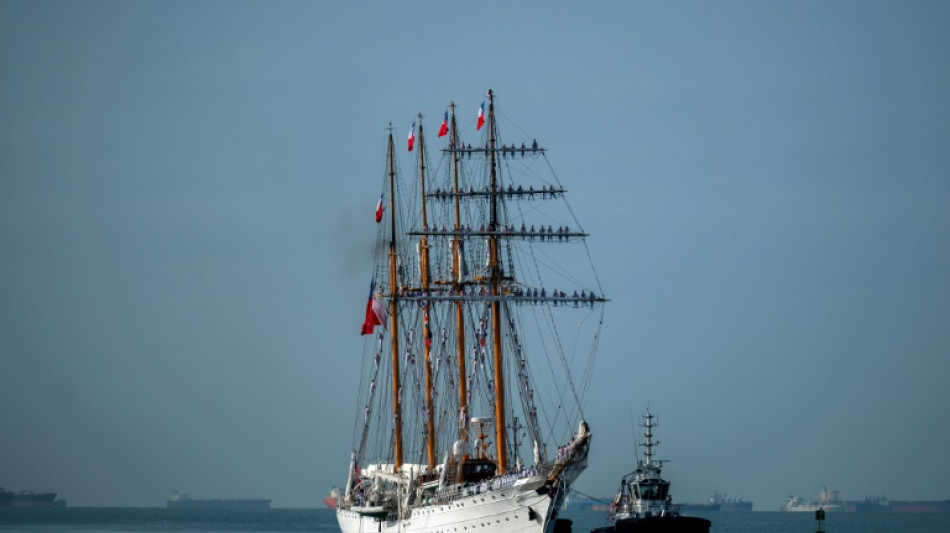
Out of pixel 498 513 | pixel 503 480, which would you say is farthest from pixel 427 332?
pixel 498 513

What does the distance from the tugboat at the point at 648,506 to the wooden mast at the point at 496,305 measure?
43.5ft

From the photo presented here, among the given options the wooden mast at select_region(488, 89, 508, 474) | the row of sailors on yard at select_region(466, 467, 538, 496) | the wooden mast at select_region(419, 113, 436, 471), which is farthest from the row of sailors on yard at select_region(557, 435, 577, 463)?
the wooden mast at select_region(419, 113, 436, 471)

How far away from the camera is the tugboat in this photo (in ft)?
379

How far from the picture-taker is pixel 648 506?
11738cm

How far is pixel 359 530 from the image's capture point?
127875mm

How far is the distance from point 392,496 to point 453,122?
29.7 meters

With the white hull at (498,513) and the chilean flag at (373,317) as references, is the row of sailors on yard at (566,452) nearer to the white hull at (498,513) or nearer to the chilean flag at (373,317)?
the white hull at (498,513)

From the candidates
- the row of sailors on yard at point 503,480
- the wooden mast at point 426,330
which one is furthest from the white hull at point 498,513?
the wooden mast at point 426,330

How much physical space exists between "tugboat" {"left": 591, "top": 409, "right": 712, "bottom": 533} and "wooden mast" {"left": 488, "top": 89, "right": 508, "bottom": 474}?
43.5 feet

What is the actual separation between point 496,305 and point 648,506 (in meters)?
20.3

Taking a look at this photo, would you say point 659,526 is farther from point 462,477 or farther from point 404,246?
point 404,246

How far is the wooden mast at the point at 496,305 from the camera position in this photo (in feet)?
354

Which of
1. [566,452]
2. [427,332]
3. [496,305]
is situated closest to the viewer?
[566,452]

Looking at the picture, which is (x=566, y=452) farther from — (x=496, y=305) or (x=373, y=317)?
(x=373, y=317)
